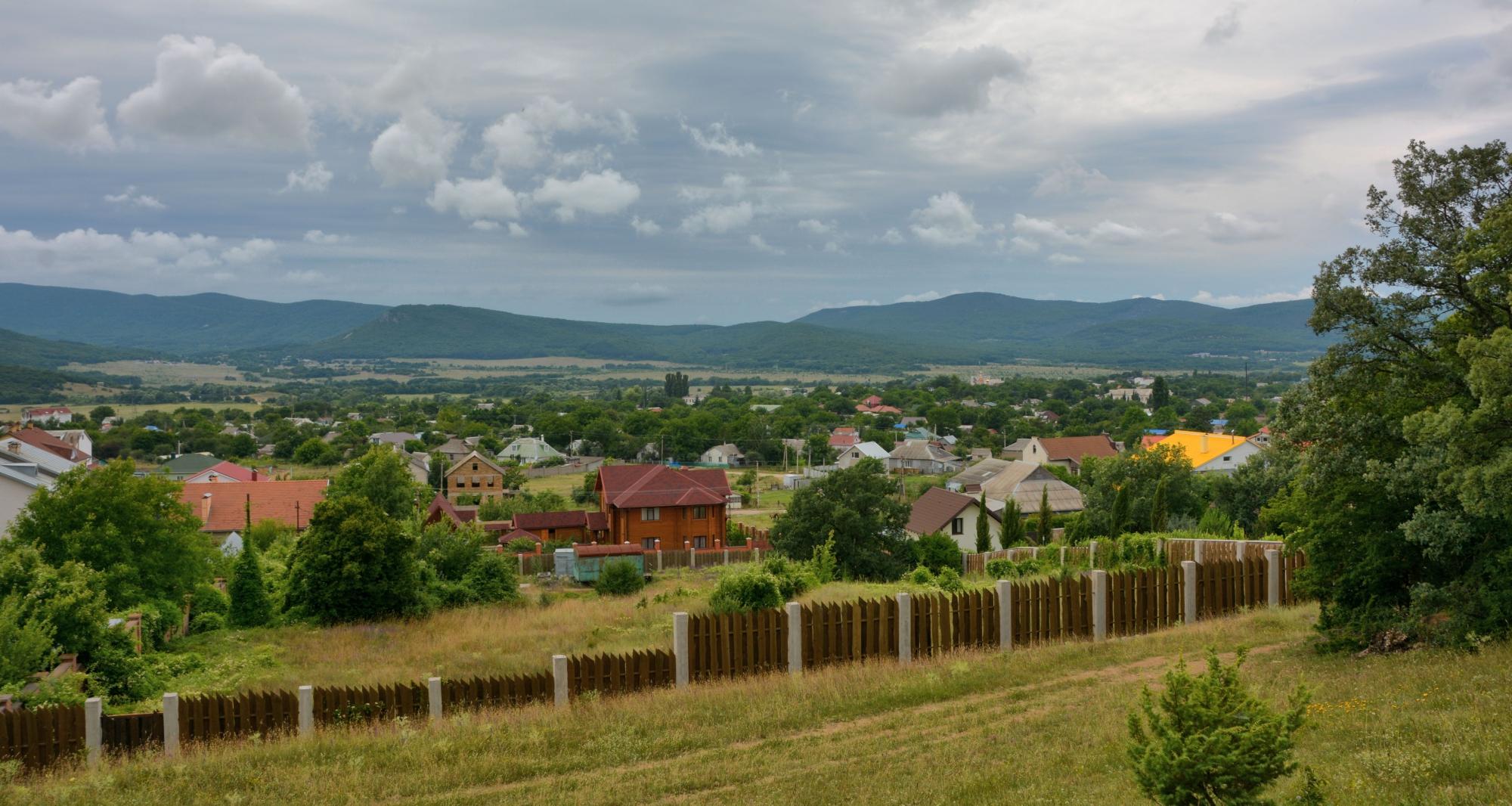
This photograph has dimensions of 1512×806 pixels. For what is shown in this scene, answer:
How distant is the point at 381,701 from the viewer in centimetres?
1344

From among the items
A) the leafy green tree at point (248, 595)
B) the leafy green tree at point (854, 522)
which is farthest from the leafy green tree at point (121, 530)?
the leafy green tree at point (854, 522)

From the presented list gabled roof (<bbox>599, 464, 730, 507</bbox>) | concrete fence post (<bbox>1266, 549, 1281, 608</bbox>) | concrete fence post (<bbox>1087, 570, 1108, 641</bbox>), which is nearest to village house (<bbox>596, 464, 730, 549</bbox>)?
gabled roof (<bbox>599, 464, 730, 507</bbox>)

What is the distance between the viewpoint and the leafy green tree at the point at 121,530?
25641mm

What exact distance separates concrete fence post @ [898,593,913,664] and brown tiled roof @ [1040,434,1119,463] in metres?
89.6

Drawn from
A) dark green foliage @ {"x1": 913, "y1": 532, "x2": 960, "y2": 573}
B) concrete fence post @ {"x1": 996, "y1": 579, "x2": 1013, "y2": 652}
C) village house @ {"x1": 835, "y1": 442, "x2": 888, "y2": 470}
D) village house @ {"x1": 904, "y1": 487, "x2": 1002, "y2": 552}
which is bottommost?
village house @ {"x1": 835, "y1": 442, "x2": 888, "y2": 470}

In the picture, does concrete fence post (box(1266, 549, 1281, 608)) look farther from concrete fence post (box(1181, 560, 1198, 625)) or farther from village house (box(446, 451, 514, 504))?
village house (box(446, 451, 514, 504))

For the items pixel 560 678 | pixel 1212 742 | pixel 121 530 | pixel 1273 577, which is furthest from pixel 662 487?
pixel 1212 742

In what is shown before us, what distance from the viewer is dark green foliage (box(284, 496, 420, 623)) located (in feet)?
92.6

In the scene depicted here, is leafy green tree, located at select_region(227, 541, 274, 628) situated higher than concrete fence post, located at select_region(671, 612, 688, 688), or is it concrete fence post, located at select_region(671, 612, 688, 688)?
concrete fence post, located at select_region(671, 612, 688, 688)

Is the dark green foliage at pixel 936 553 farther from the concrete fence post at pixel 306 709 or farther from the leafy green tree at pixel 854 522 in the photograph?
the concrete fence post at pixel 306 709

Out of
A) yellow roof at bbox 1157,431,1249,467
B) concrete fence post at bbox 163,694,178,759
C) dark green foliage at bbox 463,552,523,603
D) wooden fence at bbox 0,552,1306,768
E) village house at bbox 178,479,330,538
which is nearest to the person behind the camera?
concrete fence post at bbox 163,694,178,759

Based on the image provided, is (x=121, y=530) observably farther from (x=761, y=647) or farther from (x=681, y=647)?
(x=761, y=647)

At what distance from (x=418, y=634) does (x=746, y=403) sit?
170263 mm

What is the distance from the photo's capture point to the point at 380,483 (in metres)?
50.6
